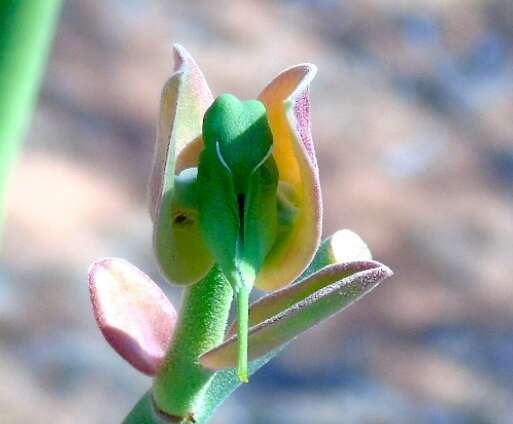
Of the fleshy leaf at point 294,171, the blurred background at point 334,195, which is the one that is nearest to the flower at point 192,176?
the fleshy leaf at point 294,171

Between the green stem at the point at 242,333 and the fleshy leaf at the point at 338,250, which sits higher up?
the fleshy leaf at the point at 338,250

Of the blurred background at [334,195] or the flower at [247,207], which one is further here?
the blurred background at [334,195]

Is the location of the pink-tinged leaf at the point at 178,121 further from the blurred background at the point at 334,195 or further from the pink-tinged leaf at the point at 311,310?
the blurred background at the point at 334,195

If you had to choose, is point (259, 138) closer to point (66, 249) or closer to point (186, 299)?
point (186, 299)

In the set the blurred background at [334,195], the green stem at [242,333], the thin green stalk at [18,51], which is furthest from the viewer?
the blurred background at [334,195]

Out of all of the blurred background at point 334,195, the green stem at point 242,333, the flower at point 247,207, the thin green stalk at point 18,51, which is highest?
the blurred background at point 334,195

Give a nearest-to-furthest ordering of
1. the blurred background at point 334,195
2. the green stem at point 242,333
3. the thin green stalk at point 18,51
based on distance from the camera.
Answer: the green stem at point 242,333, the thin green stalk at point 18,51, the blurred background at point 334,195

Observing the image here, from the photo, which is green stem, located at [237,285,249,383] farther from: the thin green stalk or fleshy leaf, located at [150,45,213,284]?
the thin green stalk

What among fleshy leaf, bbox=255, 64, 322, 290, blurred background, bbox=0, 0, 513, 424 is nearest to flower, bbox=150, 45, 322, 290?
fleshy leaf, bbox=255, 64, 322, 290
